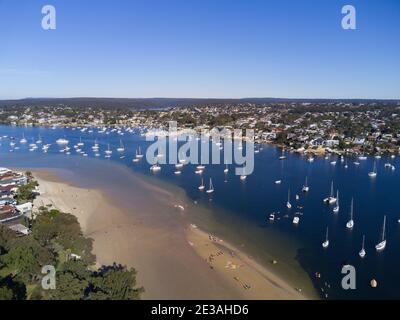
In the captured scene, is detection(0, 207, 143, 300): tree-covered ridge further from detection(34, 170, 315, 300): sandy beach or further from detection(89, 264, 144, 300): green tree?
detection(34, 170, 315, 300): sandy beach

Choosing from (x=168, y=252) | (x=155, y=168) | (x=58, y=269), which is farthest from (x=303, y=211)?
(x=155, y=168)

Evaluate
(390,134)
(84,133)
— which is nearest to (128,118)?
(84,133)

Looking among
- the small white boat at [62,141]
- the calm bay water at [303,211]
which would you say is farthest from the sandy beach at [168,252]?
the small white boat at [62,141]

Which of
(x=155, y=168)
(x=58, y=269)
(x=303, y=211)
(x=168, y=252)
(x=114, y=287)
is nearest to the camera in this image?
(x=114, y=287)

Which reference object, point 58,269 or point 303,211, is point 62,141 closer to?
point 303,211
